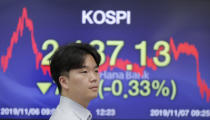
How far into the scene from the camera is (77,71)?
51.2 inches

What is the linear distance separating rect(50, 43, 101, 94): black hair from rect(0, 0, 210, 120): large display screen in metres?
2.34

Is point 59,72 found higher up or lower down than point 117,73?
higher up

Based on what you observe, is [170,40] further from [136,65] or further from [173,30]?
[136,65]

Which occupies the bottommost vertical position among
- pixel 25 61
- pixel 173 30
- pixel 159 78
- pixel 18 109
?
pixel 18 109

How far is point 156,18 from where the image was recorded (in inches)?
148

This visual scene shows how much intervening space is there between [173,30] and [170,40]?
11 centimetres

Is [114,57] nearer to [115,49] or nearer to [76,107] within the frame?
[115,49]

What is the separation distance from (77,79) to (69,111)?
0.37 feet

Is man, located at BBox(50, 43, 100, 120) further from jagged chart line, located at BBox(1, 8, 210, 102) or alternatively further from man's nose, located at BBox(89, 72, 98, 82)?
jagged chart line, located at BBox(1, 8, 210, 102)

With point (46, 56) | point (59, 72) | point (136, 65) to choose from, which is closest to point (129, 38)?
point (136, 65)

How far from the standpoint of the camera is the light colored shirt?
1237 mm

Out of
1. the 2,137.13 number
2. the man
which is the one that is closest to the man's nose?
the man

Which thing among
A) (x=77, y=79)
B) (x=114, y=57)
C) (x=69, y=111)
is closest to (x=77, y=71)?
(x=77, y=79)

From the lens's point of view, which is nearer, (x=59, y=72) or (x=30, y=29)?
(x=59, y=72)
